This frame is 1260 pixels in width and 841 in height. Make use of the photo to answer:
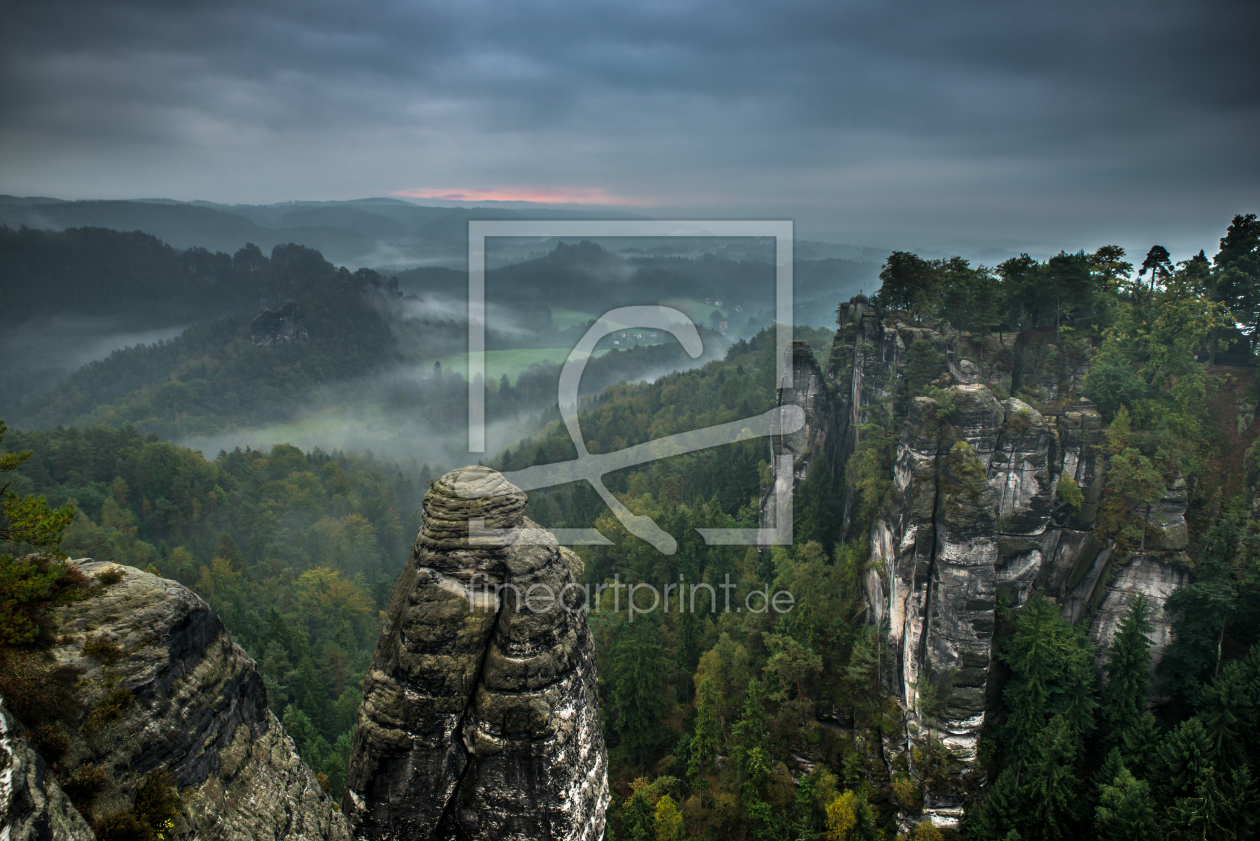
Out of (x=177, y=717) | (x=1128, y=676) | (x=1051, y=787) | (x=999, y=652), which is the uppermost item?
(x=177, y=717)

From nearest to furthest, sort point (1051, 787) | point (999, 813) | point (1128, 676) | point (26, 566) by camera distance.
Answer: point (26, 566)
point (1051, 787)
point (999, 813)
point (1128, 676)

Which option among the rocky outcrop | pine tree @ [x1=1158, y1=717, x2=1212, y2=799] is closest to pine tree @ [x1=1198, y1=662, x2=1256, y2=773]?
pine tree @ [x1=1158, y1=717, x2=1212, y2=799]

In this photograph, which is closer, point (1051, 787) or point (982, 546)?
point (1051, 787)

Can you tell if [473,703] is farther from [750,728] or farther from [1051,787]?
[1051,787]

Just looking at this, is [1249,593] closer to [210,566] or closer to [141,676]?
[141,676]

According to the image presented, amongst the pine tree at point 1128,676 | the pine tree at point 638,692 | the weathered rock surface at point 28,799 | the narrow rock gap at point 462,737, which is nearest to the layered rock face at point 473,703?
the narrow rock gap at point 462,737

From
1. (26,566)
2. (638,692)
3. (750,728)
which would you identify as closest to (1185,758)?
(750,728)

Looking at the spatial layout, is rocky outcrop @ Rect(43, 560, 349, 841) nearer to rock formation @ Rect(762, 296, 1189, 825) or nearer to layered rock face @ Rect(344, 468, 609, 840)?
layered rock face @ Rect(344, 468, 609, 840)
